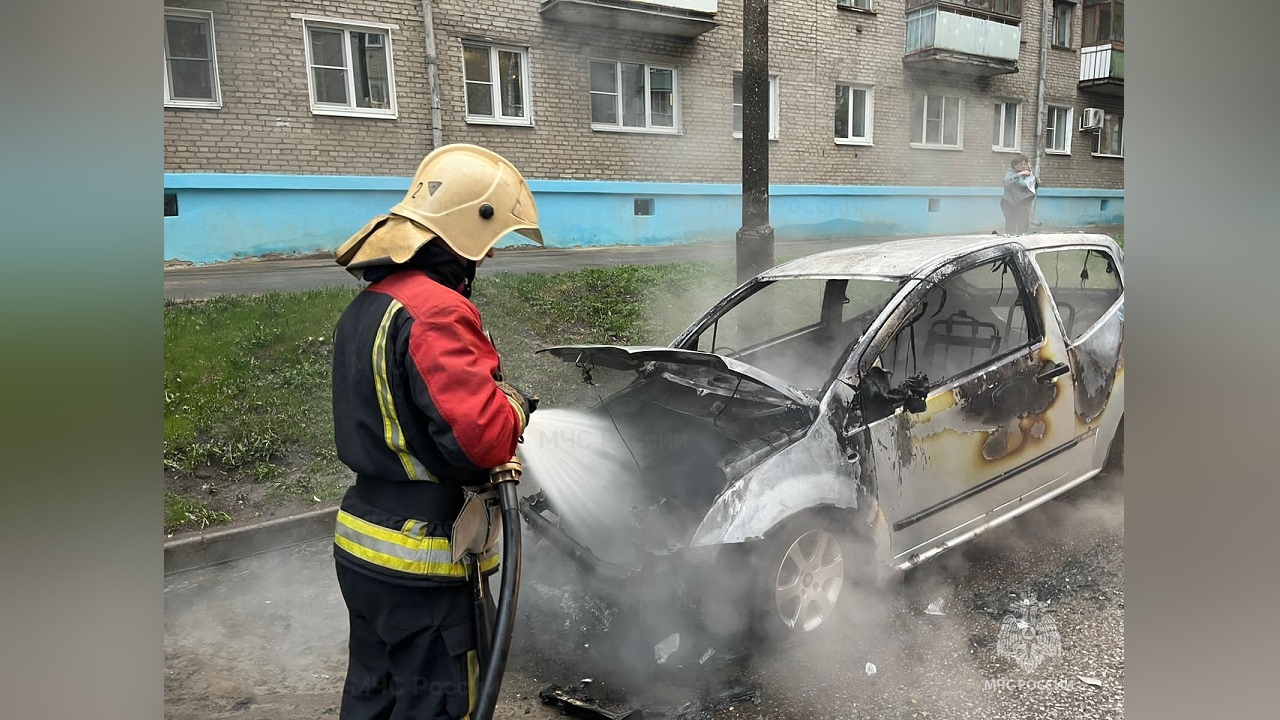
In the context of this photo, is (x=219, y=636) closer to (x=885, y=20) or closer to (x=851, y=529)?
(x=851, y=529)

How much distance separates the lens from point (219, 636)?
10.4 feet

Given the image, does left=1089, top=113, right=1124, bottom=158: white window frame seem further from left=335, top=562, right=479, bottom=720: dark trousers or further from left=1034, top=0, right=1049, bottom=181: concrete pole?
left=335, top=562, right=479, bottom=720: dark trousers

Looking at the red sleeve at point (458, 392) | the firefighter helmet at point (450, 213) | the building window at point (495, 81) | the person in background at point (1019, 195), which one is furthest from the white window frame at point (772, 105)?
the red sleeve at point (458, 392)

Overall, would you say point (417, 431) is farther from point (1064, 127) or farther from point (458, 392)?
point (1064, 127)

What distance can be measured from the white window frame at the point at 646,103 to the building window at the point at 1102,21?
1709 millimetres

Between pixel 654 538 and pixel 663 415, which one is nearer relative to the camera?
pixel 654 538

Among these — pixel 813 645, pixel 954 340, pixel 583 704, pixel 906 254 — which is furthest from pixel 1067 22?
pixel 583 704

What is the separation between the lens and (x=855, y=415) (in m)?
2.98

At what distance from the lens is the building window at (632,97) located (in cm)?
342

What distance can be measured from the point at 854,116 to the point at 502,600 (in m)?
2.93

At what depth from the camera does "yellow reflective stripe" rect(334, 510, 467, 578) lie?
2.00 m
